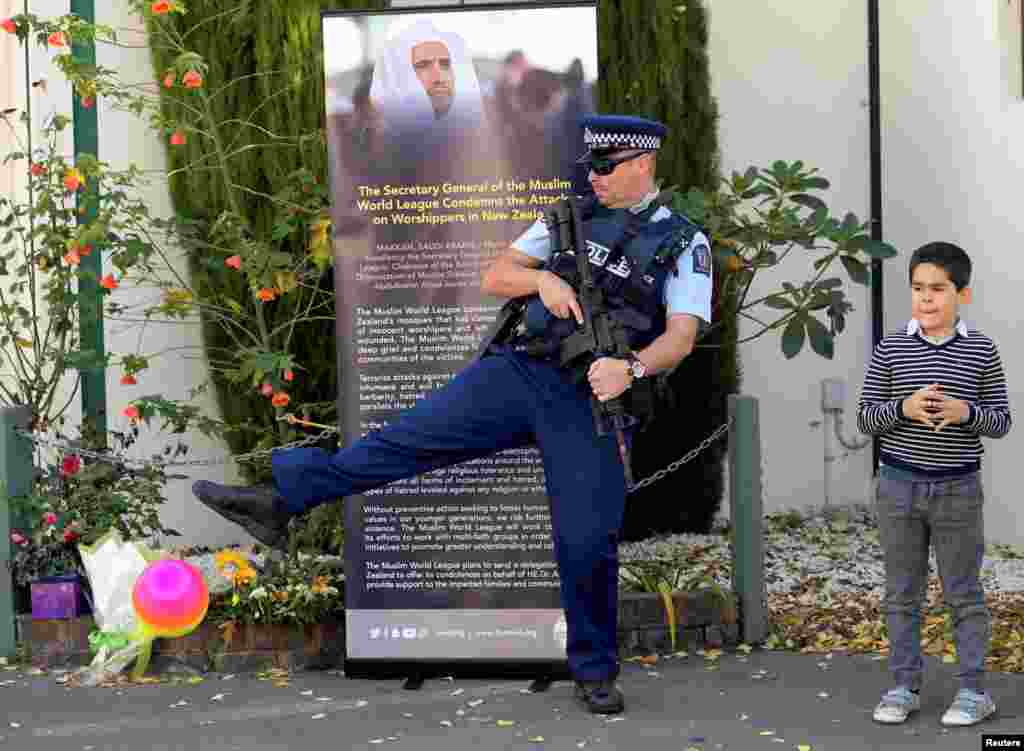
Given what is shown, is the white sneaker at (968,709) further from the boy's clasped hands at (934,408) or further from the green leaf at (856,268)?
the green leaf at (856,268)

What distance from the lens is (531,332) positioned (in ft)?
17.6

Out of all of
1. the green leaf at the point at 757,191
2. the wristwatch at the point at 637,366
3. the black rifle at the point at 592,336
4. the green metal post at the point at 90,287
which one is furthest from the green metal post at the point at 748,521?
the green metal post at the point at 90,287

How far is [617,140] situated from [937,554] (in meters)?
1.69

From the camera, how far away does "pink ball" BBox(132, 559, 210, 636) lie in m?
5.61

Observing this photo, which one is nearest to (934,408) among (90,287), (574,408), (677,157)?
(574,408)

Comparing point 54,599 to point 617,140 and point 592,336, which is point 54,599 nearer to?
point 592,336

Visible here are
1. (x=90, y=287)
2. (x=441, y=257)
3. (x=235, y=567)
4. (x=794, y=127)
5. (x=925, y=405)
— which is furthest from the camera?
(x=794, y=127)

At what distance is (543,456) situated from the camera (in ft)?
17.7

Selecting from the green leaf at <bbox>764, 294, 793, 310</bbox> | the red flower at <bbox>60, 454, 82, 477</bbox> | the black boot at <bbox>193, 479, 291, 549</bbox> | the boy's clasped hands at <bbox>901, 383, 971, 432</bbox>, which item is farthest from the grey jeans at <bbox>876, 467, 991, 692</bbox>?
the red flower at <bbox>60, 454, 82, 477</bbox>

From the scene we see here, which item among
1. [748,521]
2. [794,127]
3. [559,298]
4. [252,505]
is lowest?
[748,521]

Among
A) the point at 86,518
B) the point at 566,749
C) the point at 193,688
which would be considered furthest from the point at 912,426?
the point at 86,518

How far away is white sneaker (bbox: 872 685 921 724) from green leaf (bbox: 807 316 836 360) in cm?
176

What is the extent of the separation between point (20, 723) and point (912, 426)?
3.14 metres

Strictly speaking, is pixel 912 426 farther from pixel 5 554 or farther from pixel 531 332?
pixel 5 554
